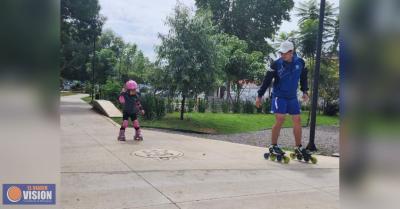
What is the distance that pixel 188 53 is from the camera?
13.0 metres

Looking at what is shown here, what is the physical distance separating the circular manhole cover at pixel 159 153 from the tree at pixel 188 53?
6.45m

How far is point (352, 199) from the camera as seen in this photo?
3.29 feet

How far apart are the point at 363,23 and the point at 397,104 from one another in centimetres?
22

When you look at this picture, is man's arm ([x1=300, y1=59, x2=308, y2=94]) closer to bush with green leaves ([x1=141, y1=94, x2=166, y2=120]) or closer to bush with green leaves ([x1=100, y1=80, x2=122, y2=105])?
bush with green leaves ([x1=141, y1=94, x2=166, y2=120])

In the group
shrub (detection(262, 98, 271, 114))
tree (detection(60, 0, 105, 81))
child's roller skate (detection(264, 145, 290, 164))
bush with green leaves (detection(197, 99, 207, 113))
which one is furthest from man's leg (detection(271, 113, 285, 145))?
tree (detection(60, 0, 105, 81))

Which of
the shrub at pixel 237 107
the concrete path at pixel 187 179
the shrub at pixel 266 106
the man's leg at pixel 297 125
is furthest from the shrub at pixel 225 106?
the man's leg at pixel 297 125

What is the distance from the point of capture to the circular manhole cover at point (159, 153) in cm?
612

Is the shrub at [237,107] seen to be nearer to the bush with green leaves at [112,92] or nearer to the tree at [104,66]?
the bush with green leaves at [112,92]

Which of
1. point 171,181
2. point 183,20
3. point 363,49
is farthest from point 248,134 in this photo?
point 363,49

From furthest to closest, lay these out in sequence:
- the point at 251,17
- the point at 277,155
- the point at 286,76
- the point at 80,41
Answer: the point at 251,17 → the point at 80,41 → the point at 277,155 → the point at 286,76

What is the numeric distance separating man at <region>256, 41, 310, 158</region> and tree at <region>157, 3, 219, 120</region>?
6.97 metres

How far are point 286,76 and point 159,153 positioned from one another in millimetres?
2489

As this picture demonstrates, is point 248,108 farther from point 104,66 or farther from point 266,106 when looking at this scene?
point 104,66

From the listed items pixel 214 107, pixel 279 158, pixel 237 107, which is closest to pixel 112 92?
pixel 214 107
